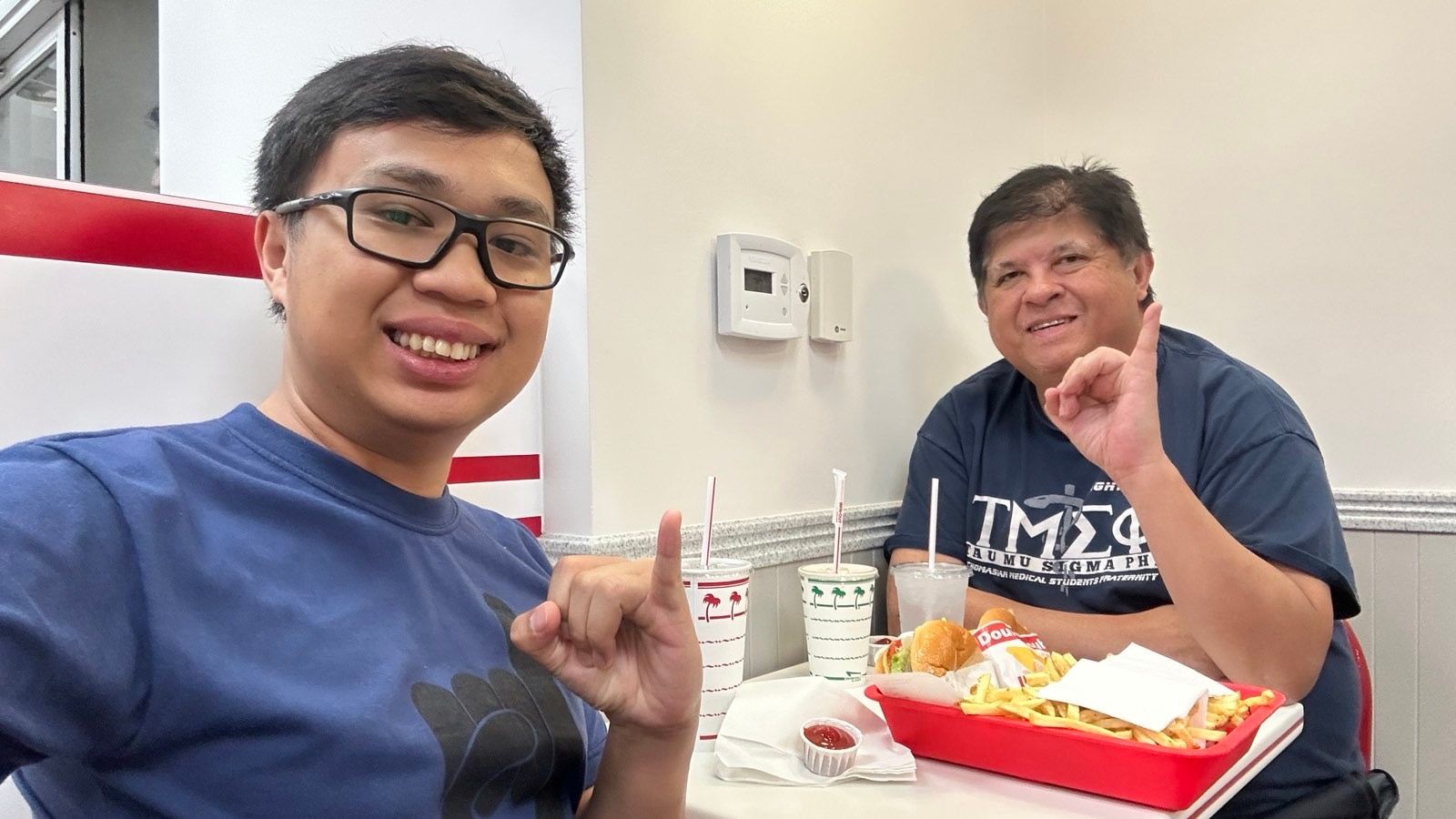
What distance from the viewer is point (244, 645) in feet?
1.95

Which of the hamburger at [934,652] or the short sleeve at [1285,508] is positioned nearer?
the hamburger at [934,652]

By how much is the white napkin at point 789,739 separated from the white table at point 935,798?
1cm

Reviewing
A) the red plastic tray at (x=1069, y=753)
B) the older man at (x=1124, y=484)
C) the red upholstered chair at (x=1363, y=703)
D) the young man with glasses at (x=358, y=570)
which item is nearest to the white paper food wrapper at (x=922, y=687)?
the red plastic tray at (x=1069, y=753)

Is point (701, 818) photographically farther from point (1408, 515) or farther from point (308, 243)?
point (1408, 515)

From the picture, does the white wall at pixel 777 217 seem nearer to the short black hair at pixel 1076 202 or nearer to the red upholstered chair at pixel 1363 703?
the short black hair at pixel 1076 202

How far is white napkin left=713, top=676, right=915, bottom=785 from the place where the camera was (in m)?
0.97

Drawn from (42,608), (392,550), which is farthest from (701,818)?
(42,608)

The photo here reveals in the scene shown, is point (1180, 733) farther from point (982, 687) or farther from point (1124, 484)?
point (1124, 484)

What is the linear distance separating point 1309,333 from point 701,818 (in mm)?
1779

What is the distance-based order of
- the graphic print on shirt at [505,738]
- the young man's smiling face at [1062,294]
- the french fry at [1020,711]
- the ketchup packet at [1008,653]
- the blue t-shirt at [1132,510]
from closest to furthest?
the graphic print on shirt at [505,738] < the french fry at [1020,711] < the ketchup packet at [1008,653] < the blue t-shirt at [1132,510] < the young man's smiling face at [1062,294]

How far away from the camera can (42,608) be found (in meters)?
0.49

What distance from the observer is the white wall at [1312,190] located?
1838 mm

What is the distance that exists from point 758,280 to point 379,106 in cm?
79

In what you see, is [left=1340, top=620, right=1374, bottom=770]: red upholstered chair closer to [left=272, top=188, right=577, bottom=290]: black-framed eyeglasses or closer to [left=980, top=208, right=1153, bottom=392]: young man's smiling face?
[left=980, top=208, right=1153, bottom=392]: young man's smiling face
